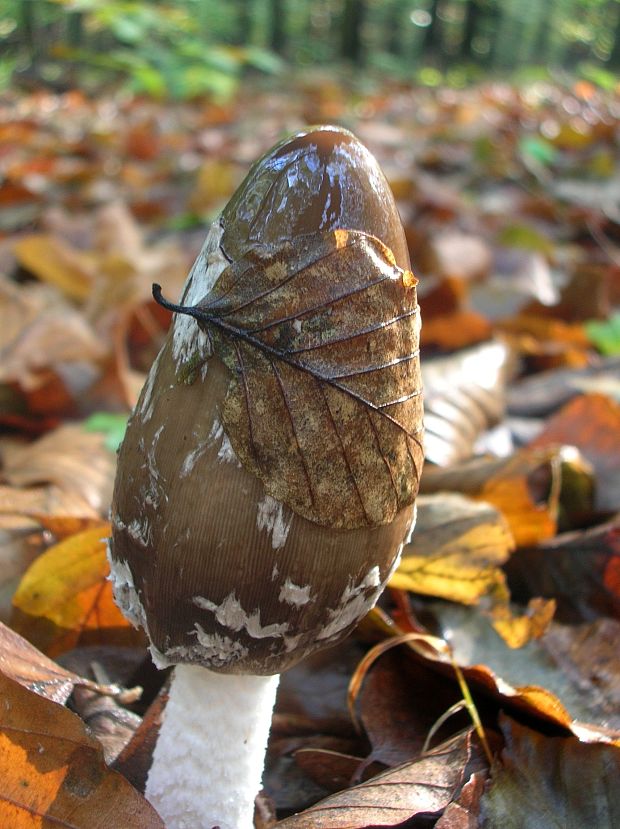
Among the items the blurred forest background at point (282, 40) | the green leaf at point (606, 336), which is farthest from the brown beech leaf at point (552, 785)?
the blurred forest background at point (282, 40)

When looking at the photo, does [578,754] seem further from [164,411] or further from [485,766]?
[164,411]

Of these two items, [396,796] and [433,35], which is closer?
[396,796]

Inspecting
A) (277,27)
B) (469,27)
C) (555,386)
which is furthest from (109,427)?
(469,27)

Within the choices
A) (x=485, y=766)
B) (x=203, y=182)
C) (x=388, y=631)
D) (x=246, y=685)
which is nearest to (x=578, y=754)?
(x=485, y=766)

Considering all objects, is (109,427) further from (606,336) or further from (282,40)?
(282,40)

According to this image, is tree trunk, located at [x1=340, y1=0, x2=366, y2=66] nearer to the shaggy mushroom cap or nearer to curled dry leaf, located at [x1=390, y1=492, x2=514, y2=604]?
curled dry leaf, located at [x1=390, y1=492, x2=514, y2=604]

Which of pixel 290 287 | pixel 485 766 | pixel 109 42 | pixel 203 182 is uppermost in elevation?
pixel 290 287

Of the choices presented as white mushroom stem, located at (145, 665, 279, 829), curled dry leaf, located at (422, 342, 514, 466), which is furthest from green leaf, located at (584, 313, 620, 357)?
white mushroom stem, located at (145, 665, 279, 829)
